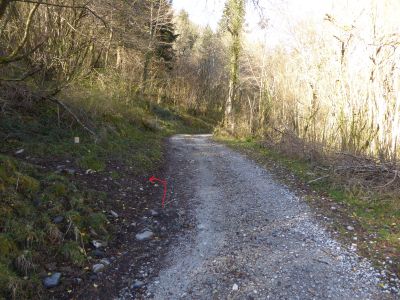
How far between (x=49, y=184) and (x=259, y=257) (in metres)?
3.25

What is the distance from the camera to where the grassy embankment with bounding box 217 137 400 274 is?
13.3 feet

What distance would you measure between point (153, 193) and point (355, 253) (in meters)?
3.90

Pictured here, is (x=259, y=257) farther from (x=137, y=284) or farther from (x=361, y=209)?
(x=361, y=209)

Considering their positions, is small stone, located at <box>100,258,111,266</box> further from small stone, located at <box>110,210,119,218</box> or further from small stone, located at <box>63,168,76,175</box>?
small stone, located at <box>63,168,76,175</box>

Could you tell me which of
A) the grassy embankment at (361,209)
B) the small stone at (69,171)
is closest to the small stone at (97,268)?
the small stone at (69,171)

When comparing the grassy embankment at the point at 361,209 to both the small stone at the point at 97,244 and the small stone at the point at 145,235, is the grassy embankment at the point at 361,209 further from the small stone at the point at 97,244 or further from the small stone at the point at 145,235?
the small stone at the point at 97,244

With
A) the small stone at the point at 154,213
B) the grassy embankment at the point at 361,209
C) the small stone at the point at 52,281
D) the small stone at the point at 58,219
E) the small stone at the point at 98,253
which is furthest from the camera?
the small stone at the point at 154,213

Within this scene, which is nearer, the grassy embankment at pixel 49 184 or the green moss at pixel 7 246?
the green moss at pixel 7 246

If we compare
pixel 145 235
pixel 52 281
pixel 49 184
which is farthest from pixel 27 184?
pixel 145 235

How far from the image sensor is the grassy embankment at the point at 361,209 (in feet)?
13.3

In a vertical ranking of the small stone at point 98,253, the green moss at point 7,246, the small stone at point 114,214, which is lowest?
the small stone at point 98,253

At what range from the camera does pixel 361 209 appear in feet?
17.5

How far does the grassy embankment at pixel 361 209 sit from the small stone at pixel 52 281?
3.82 metres

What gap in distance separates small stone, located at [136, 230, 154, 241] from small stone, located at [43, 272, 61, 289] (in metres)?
1.32
